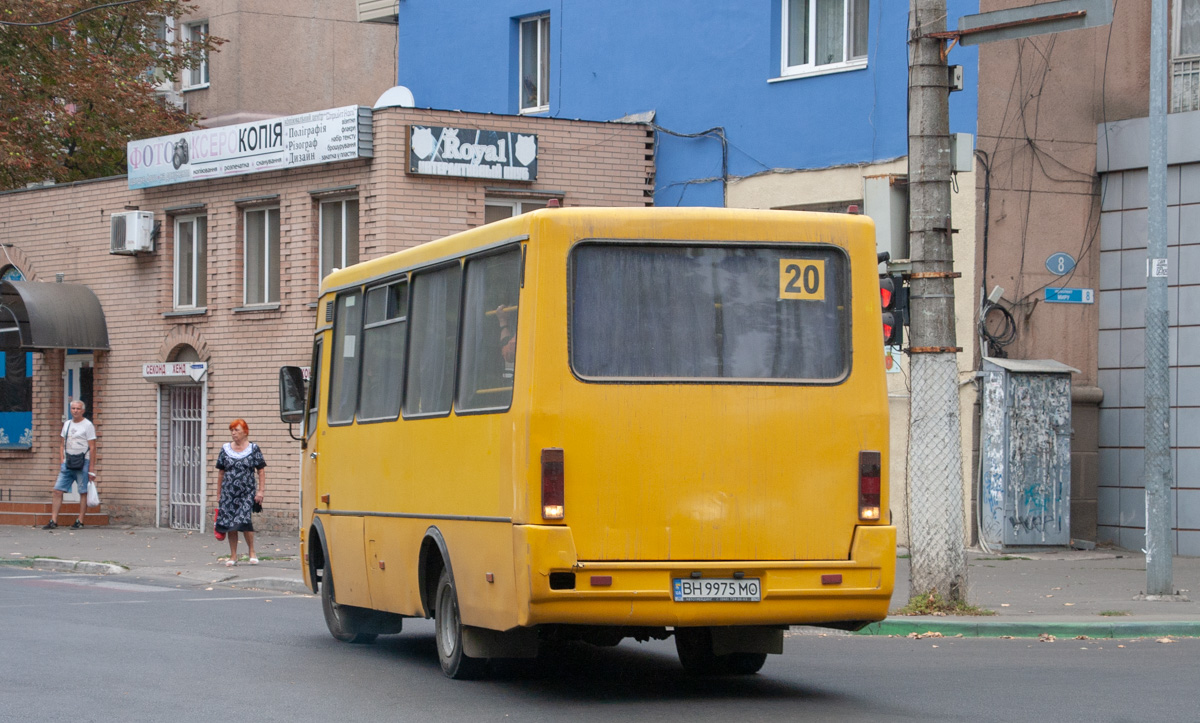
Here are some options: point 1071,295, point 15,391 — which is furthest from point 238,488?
point 15,391

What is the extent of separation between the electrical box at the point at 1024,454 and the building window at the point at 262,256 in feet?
35.3

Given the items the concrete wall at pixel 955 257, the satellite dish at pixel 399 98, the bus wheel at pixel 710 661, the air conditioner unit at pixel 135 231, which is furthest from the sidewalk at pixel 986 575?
the satellite dish at pixel 399 98

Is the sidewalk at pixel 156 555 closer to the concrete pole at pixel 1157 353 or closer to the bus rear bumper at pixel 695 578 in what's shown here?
the concrete pole at pixel 1157 353

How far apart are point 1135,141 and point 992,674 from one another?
11.0m

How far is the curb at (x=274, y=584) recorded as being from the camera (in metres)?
16.9

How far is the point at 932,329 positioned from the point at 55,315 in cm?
1690

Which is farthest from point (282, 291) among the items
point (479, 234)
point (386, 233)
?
point (479, 234)

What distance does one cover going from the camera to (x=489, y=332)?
9.32m

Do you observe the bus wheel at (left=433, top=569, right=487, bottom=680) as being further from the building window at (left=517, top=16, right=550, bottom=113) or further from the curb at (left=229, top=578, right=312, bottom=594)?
the building window at (left=517, top=16, right=550, bottom=113)

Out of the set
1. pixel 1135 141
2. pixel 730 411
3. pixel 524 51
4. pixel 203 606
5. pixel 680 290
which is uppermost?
pixel 524 51

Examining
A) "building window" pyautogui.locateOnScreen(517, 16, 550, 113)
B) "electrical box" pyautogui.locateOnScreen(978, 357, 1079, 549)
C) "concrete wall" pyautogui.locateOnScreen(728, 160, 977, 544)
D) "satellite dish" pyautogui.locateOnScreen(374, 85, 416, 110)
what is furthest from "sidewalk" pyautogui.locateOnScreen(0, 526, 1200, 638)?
"building window" pyautogui.locateOnScreen(517, 16, 550, 113)

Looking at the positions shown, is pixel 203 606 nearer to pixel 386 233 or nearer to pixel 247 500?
pixel 247 500

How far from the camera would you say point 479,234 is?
9.54 m

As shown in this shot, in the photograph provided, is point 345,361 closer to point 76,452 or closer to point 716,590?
point 716,590
